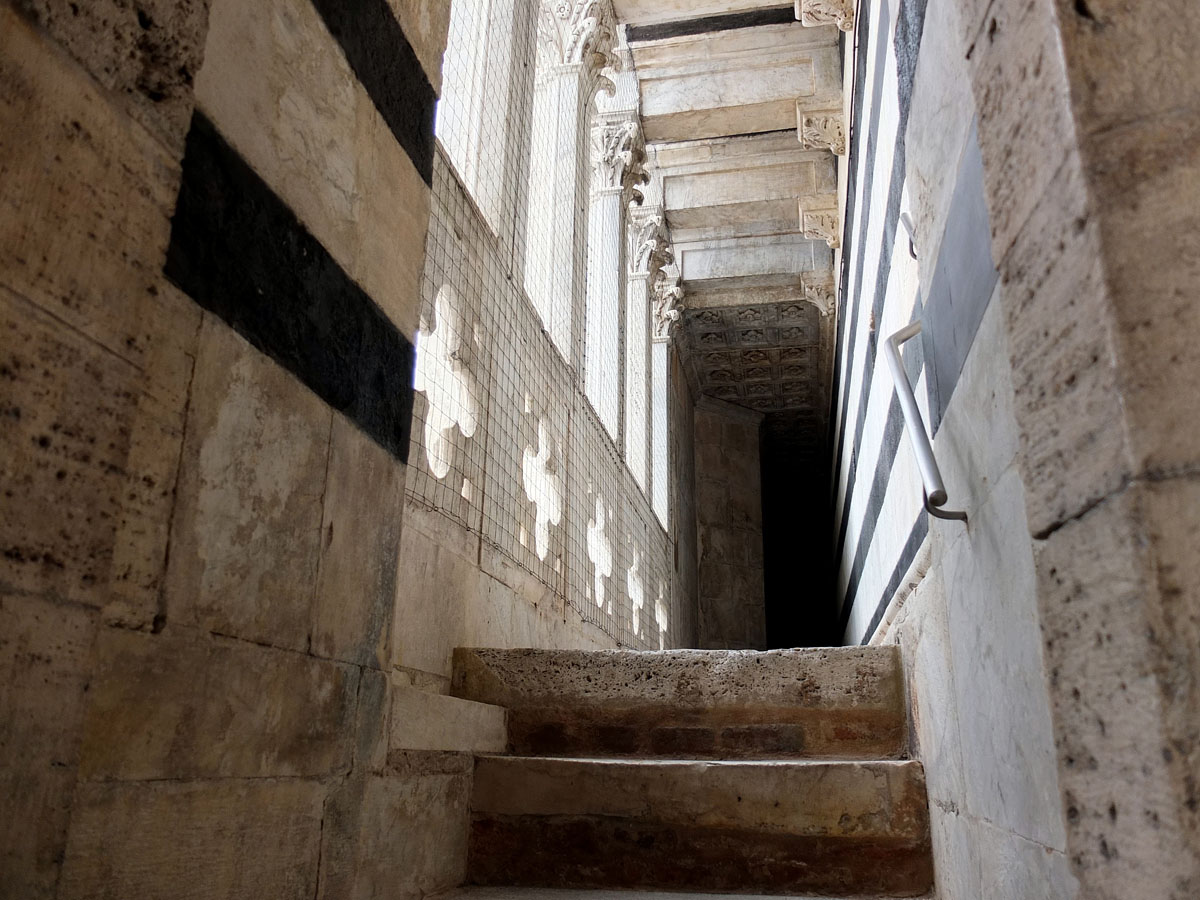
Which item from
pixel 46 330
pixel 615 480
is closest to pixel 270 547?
pixel 46 330

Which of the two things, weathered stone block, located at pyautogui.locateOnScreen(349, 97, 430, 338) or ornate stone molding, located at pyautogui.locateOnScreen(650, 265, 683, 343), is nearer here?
weathered stone block, located at pyautogui.locateOnScreen(349, 97, 430, 338)

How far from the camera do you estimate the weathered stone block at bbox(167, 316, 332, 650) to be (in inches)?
52.7

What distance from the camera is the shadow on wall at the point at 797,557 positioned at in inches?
598

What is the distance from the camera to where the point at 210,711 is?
1354mm

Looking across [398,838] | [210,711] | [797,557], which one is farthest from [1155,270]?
[797,557]

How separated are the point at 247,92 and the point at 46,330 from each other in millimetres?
626

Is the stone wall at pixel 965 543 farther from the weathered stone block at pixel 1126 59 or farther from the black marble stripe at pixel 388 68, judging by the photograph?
the black marble stripe at pixel 388 68

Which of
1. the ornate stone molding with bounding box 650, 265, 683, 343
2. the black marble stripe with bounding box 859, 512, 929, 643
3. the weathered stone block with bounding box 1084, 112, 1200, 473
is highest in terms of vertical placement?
the ornate stone molding with bounding box 650, 265, 683, 343

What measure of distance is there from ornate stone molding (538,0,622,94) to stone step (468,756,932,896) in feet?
16.2

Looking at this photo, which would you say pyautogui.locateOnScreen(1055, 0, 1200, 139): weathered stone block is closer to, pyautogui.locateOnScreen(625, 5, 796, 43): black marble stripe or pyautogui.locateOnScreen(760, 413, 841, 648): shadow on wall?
pyautogui.locateOnScreen(625, 5, 796, 43): black marble stripe

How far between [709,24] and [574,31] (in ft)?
7.37

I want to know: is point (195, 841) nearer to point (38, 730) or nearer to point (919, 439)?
point (38, 730)

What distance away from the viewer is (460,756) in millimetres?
2699

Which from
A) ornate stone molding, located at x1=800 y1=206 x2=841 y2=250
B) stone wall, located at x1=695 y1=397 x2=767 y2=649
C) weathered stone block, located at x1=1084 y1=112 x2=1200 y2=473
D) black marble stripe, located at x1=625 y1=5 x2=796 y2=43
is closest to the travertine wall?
weathered stone block, located at x1=1084 y1=112 x2=1200 y2=473
